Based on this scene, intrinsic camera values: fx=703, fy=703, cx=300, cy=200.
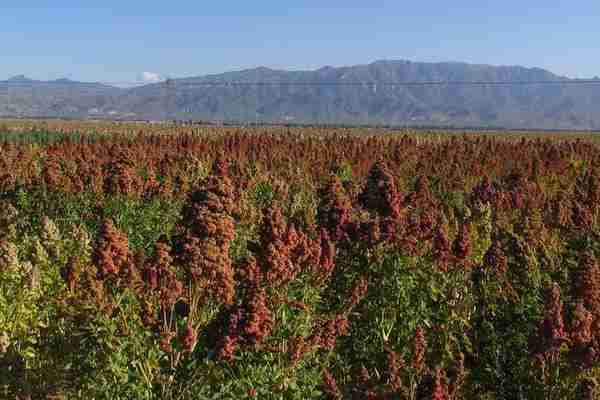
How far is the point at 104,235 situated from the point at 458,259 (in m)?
3.87

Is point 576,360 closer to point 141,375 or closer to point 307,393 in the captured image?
point 307,393

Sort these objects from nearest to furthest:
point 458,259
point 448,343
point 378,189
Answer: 1. point 448,343
2. point 458,259
3. point 378,189

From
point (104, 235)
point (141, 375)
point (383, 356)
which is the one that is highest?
point (104, 235)

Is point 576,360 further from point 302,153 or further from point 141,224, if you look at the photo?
point 302,153

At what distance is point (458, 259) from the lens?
7691 millimetres

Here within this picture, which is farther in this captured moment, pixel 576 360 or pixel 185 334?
pixel 576 360

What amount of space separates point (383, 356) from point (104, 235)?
2817mm

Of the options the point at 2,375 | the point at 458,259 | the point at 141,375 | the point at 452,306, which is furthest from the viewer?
the point at 458,259

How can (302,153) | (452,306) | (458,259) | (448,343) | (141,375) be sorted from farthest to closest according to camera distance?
1. (302,153)
2. (458,259)
3. (452,306)
4. (448,343)
5. (141,375)

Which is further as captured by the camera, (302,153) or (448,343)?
(302,153)

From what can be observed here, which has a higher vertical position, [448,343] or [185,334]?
[185,334]

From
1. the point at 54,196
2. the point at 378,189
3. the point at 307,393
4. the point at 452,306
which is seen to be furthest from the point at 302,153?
the point at 307,393

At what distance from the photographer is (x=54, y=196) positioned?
1356 centimetres

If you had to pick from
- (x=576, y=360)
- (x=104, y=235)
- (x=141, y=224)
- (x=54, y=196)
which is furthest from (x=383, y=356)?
(x=54, y=196)
